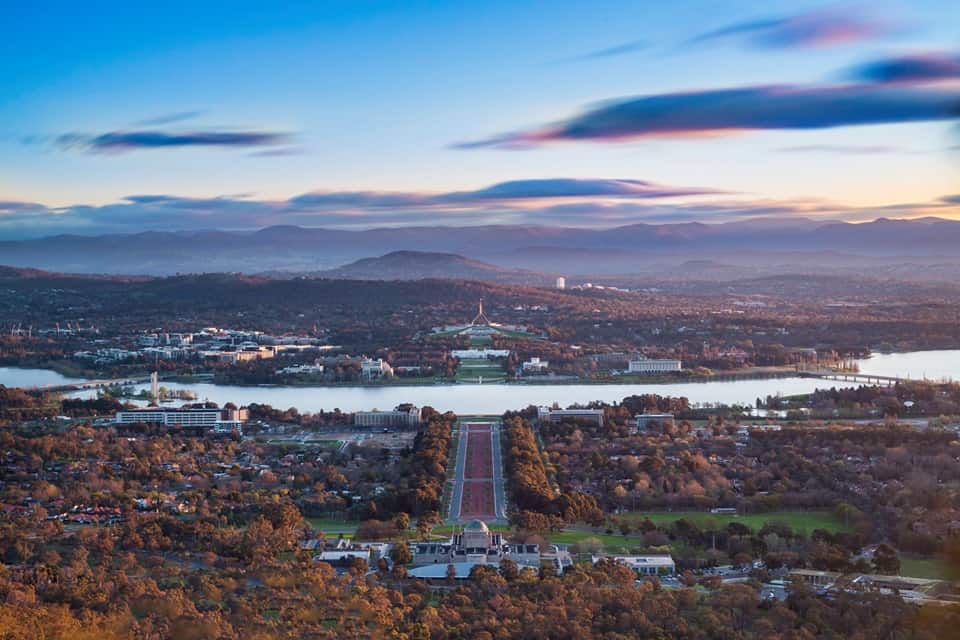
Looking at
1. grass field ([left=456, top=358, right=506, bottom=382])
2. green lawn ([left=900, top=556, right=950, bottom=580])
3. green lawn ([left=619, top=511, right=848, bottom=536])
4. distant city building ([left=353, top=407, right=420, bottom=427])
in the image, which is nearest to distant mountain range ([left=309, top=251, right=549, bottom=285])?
grass field ([left=456, top=358, right=506, bottom=382])

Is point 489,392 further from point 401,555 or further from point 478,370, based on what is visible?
point 401,555

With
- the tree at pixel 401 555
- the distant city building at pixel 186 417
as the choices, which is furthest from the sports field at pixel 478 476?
the distant city building at pixel 186 417

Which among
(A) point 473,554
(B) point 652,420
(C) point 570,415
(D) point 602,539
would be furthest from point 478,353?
(A) point 473,554

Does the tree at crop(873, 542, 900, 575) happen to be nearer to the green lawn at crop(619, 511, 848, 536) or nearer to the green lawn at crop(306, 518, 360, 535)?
the green lawn at crop(619, 511, 848, 536)

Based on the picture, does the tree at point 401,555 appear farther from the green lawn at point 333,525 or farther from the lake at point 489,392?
the lake at point 489,392

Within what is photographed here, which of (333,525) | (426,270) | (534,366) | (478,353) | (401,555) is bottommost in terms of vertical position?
(333,525)

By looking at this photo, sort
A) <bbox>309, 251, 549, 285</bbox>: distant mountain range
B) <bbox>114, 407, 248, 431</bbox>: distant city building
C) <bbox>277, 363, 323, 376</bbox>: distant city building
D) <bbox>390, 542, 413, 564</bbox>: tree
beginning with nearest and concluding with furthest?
<bbox>390, 542, 413, 564</bbox>: tree, <bbox>114, 407, 248, 431</bbox>: distant city building, <bbox>277, 363, 323, 376</bbox>: distant city building, <bbox>309, 251, 549, 285</bbox>: distant mountain range
